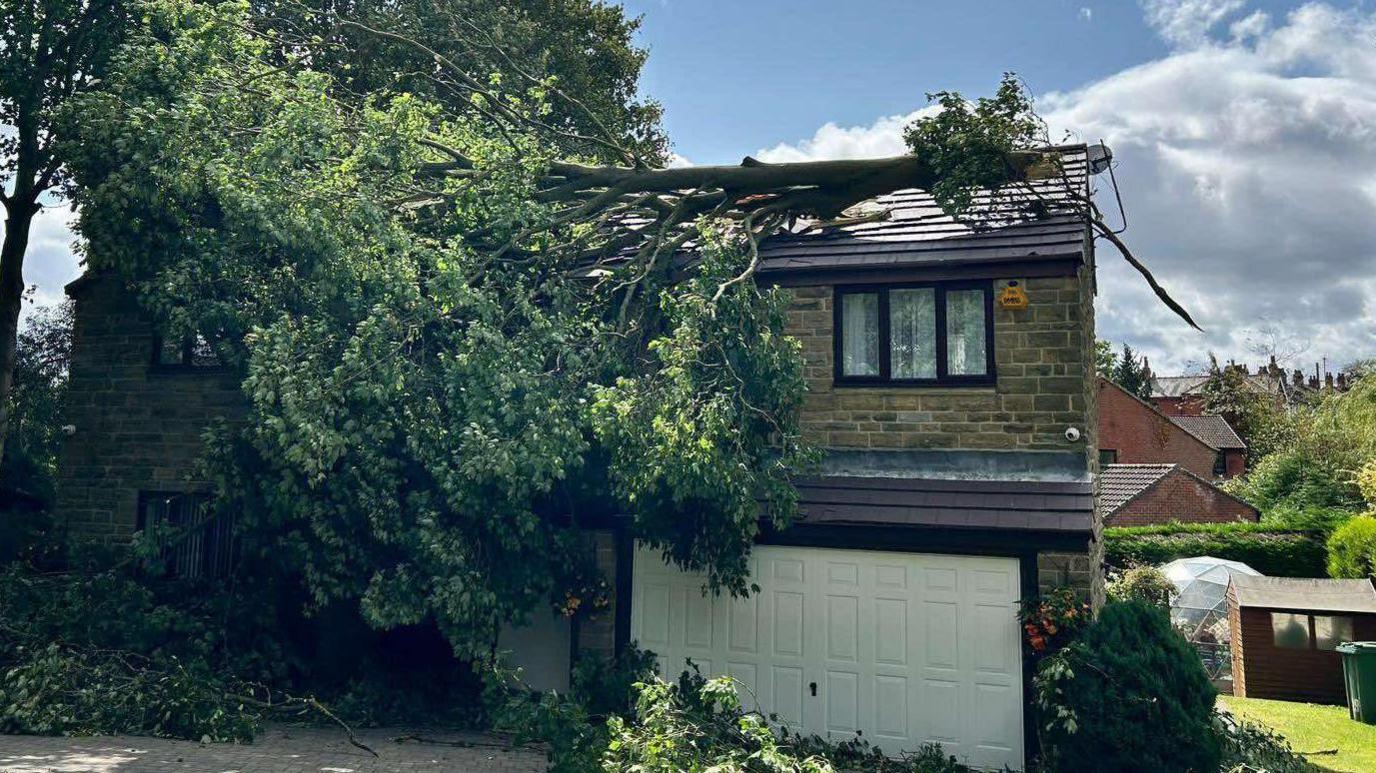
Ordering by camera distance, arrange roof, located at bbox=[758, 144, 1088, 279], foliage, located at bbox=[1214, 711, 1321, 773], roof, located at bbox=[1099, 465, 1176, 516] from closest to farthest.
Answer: foliage, located at bbox=[1214, 711, 1321, 773], roof, located at bbox=[758, 144, 1088, 279], roof, located at bbox=[1099, 465, 1176, 516]

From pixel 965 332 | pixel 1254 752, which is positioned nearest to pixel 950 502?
pixel 965 332

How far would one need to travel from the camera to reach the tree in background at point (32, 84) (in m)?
15.2

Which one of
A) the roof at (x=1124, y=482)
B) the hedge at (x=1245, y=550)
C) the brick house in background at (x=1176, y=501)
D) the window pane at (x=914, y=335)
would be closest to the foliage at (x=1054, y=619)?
the window pane at (x=914, y=335)

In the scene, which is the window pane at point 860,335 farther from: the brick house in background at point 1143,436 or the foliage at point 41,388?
the brick house in background at point 1143,436

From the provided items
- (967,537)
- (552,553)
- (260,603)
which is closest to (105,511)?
(260,603)

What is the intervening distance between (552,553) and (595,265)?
401 cm

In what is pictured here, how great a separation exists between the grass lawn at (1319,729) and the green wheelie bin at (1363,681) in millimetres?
179

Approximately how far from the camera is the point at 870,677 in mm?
10117

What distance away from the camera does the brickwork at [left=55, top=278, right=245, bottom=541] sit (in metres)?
13.8

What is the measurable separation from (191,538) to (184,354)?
2.73 meters

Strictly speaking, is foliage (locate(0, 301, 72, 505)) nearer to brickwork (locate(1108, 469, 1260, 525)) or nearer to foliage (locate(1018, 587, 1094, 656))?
foliage (locate(1018, 587, 1094, 656))

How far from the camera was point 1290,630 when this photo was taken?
15.4m

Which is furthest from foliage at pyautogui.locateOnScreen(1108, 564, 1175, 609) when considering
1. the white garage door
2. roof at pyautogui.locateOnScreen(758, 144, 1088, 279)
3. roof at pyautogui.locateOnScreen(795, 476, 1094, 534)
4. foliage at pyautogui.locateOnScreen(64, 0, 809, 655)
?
foliage at pyautogui.locateOnScreen(64, 0, 809, 655)

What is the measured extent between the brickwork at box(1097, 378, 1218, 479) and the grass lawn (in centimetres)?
2914
